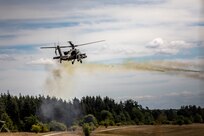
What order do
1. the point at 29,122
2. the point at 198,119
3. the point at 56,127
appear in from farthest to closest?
1. the point at 198,119
2. the point at 29,122
3. the point at 56,127

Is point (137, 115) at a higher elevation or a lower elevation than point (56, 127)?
higher

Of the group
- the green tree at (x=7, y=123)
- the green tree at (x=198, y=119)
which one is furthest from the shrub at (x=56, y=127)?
the green tree at (x=198, y=119)

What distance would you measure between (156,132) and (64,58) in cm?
2646

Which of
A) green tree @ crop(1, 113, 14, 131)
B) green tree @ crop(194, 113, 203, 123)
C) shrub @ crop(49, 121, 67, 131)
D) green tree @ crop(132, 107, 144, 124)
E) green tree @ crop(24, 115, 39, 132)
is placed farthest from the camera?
green tree @ crop(132, 107, 144, 124)

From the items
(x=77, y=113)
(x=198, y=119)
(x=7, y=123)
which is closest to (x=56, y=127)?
(x=7, y=123)

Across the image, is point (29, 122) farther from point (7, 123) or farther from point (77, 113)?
point (77, 113)

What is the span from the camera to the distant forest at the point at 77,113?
69938mm

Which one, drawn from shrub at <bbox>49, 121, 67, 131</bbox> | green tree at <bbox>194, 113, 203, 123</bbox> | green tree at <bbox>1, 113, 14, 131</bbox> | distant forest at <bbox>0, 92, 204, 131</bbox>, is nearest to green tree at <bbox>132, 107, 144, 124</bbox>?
distant forest at <bbox>0, 92, 204, 131</bbox>

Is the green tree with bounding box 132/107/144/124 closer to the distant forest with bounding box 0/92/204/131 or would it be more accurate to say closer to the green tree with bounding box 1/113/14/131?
the distant forest with bounding box 0/92/204/131

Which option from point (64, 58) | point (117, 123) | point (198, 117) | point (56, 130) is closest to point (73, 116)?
point (117, 123)

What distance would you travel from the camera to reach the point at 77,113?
80.2 meters

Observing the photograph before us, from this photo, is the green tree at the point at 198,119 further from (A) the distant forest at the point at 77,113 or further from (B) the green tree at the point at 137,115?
(B) the green tree at the point at 137,115

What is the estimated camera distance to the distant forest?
2753 inches

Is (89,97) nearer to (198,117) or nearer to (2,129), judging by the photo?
(198,117)
